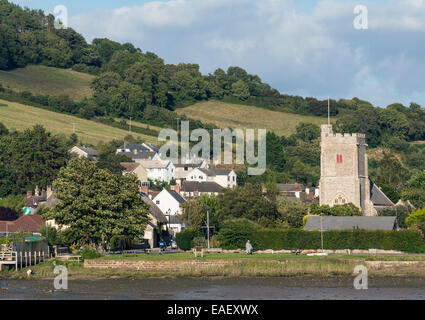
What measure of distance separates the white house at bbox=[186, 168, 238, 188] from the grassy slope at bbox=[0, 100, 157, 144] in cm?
2302

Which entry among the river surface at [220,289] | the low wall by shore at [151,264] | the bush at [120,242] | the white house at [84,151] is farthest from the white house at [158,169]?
the river surface at [220,289]

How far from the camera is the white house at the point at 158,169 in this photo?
151m

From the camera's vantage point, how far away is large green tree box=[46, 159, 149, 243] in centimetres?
6806

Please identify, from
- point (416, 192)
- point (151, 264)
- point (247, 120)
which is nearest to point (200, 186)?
point (416, 192)

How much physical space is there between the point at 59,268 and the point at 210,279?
1118cm

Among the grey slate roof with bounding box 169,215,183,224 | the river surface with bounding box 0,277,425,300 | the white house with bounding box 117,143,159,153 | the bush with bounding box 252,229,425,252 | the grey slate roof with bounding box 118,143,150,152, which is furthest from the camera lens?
the grey slate roof with bounding box 118,143,150,152

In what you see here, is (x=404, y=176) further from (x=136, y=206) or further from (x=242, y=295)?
(x=242, y=295)

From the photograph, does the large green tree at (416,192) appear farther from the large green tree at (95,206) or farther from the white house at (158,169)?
the large green tree at (95,206)

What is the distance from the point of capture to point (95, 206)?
227 ft

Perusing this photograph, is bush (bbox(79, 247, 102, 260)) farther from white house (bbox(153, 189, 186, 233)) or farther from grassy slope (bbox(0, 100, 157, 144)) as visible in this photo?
grassy slope (bbox(0, 100, 157, 144))

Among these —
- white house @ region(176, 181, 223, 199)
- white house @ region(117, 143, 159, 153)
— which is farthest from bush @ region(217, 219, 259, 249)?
white house @ region(117, 143, 159, 153)

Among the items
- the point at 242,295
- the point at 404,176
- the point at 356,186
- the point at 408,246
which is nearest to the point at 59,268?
the point at 242,295

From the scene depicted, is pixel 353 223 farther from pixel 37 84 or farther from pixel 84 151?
pixel 37 84

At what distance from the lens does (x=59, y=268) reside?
6238 centimetres
